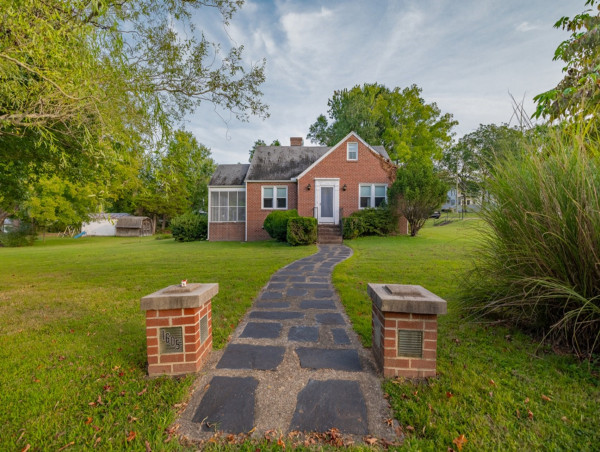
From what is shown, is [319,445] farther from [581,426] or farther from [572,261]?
[572,261]

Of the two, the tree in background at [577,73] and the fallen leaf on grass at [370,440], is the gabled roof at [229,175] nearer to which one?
the tree in background at [577,73]

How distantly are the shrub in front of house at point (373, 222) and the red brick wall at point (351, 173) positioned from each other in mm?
1056

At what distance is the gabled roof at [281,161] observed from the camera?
1631cm

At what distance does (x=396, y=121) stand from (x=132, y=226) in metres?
30.3

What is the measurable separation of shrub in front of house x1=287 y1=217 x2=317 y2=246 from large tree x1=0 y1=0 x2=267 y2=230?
687 cm

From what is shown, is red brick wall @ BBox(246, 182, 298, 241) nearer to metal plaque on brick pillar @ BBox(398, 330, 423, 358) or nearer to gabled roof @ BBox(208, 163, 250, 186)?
gabled roof @ BBox(208, 163, 250, 186)

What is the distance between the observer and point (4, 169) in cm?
566

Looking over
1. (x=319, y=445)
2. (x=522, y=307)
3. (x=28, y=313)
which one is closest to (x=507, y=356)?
(x=522, y=307)

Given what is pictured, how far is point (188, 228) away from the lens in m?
17.2

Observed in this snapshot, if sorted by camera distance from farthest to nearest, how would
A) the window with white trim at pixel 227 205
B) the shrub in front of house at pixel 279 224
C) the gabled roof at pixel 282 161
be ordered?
the window with white trim at pixel 227 205 < the gabled roof at pixel 282 161 < the shrub in front of house at pixel 279 224

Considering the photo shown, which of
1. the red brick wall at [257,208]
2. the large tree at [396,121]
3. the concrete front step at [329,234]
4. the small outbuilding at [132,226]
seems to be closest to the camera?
the concrete front step at [329,234]

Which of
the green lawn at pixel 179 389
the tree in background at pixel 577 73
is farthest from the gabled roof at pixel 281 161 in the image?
the tree in background at pixel 577 73

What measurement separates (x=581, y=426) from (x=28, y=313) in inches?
248

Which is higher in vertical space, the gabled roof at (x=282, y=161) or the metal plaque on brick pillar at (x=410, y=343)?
the gabled roof at (x=282, y=161)
